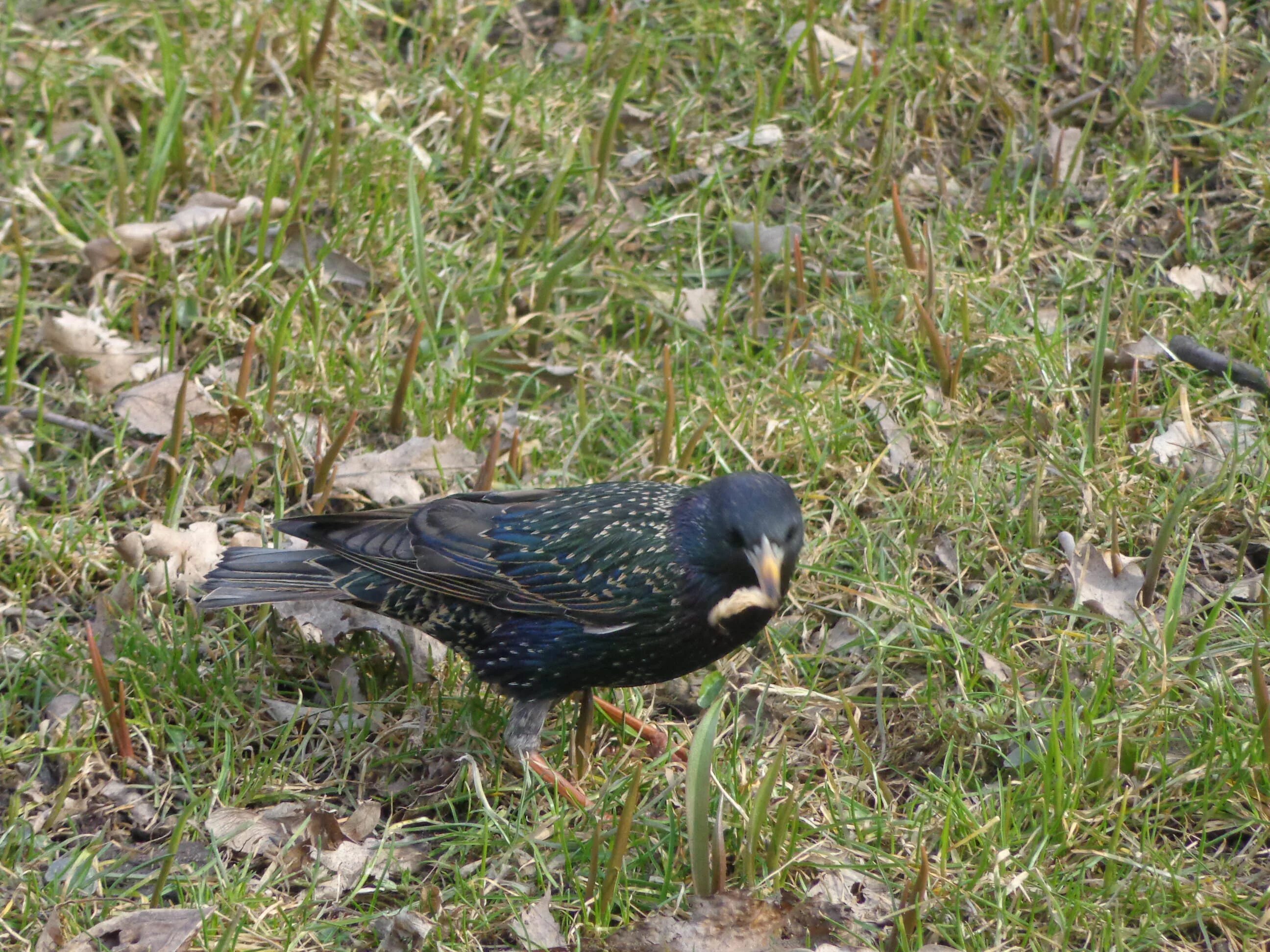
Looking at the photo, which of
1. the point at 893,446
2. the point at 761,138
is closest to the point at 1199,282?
the point at 893,446

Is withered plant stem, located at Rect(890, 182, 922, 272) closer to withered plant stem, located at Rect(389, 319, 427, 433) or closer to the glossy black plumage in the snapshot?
the glossy black plumage

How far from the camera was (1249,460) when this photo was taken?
427 cm

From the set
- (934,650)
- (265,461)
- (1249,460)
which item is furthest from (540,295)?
(1249,460)

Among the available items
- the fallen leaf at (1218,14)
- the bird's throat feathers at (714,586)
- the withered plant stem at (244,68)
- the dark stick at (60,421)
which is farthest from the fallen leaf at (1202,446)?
the withered plant stem at (244,68)

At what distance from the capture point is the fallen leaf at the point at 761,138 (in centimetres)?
559

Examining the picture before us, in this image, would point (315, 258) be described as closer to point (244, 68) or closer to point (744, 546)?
point (244, 68)

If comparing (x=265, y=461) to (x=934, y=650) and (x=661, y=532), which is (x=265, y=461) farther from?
(x=934, y=650)

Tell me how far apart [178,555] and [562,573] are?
1257 mm

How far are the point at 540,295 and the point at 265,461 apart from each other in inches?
45.6

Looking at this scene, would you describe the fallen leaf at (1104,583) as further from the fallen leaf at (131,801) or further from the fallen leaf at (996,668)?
the fallen leaf at (131,801)

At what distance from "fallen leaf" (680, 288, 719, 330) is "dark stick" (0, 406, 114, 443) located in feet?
6.53

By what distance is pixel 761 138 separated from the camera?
18.4 ft

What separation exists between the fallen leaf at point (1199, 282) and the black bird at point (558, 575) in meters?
2.10

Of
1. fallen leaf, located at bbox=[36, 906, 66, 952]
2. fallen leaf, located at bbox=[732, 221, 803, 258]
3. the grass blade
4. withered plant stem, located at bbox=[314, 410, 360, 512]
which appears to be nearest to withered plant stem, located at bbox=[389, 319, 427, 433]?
withered plant stem, located at bbox=[314, 410, 360, 512]
